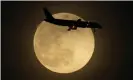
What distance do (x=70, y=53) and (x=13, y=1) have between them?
1.54 ft

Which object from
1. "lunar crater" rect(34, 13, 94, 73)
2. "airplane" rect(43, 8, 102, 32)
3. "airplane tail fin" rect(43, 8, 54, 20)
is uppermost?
"airplane tail fin" rect(43, 8, 54, 20)

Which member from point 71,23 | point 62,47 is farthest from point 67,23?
point 62,47

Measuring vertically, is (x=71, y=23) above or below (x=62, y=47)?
above

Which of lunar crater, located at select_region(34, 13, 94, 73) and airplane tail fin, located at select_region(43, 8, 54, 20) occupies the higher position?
airplane tail fin, located at select_region(43, 8, 54, 20)

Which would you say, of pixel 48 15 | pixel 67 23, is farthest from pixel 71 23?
pixel 48 15

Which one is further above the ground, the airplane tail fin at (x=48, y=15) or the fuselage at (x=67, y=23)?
the airplane tail fin at (x=48, y=15)

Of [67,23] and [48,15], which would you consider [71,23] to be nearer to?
[67,23]

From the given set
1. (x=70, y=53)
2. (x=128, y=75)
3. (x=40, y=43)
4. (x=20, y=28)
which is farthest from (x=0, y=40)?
(x=128, y=75)

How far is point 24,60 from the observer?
197cm

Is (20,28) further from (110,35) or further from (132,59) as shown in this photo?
(132,59)

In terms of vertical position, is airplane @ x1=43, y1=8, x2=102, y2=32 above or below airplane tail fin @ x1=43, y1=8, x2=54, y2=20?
below

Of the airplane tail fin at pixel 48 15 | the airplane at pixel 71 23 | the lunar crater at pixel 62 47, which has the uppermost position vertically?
the airplane tail fin at pixel 48 15

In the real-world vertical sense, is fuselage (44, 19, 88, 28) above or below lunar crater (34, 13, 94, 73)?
above

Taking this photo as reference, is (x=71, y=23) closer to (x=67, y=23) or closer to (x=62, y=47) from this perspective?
(x=67, y=23)
